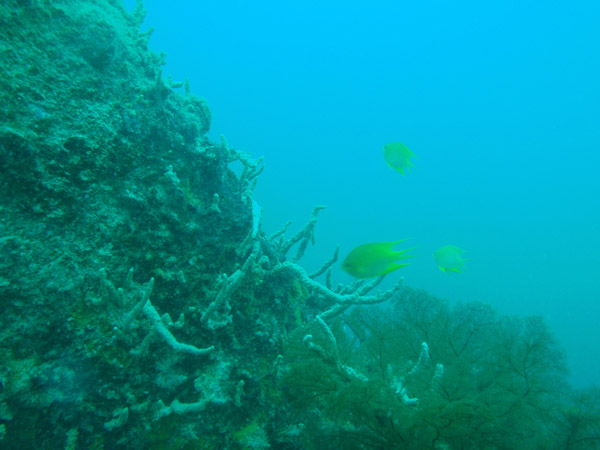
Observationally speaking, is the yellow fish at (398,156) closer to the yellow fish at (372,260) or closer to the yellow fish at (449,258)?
the yellow fish at (449,258)

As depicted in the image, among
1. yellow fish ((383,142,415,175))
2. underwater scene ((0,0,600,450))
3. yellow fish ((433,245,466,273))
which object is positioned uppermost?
yellow fish ((383,142,415,175))

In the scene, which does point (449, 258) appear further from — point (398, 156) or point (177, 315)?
point (177, 315)

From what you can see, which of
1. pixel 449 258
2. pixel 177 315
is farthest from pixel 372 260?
pixel 449 258

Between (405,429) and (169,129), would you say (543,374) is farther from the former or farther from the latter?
(169,129)

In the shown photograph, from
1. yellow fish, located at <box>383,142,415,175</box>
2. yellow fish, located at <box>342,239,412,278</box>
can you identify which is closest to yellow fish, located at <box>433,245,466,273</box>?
yellow fish, located at <box>383,142,415,175</box>

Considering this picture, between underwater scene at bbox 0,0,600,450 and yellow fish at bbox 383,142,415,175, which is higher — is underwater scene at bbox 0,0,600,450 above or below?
below

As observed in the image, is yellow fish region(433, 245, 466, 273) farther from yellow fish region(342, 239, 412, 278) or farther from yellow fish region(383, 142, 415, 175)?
yellow fish region(342, 239, 412, 278)

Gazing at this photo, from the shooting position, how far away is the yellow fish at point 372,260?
2.43 meters

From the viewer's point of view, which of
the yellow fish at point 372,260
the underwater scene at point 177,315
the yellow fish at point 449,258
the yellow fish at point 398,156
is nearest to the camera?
the underwater scene at point 177,315

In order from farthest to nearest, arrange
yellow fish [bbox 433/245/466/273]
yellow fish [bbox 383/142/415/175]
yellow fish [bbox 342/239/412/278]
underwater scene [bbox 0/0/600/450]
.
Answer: yellow fish [bbox 433/245/466/273]
yellow fish [bbox 383/142/415/175]
yellow fish [bbox 342/239/412/278]
underwater scene [bbox 0/0/600/450]

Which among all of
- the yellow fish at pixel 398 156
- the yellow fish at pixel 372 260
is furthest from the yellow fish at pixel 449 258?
the yellow fish at pixel 372 260

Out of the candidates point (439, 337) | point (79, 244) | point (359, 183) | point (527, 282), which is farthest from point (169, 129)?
point (359, 183)

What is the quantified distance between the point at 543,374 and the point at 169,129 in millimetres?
4160

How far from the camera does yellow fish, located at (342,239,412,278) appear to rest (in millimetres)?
2432
